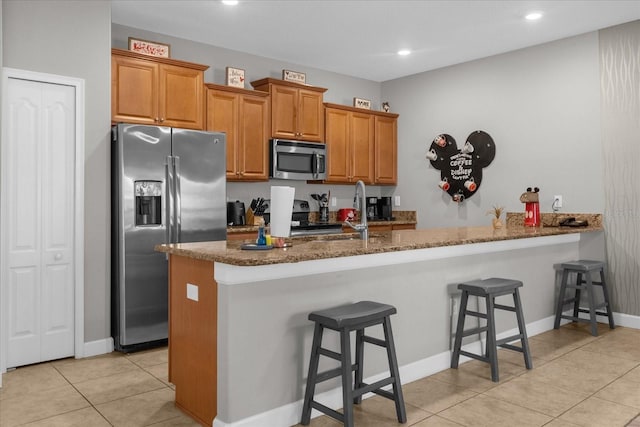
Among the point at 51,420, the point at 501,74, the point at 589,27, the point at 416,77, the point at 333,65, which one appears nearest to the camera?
the point at 51,420

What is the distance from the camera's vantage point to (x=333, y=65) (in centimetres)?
609

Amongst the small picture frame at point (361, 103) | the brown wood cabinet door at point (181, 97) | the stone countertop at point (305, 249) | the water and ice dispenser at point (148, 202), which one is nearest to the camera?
the stone countertop at point (305, 249)

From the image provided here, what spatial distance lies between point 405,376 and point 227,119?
A: 3.08m

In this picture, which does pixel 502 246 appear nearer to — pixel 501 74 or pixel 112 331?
pixel 501 74

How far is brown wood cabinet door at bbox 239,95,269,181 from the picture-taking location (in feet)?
17.0

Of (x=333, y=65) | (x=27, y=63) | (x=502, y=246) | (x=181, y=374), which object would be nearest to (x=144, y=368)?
(x=181, y=374)

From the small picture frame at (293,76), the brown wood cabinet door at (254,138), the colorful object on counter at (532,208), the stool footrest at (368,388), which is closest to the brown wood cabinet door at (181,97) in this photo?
the brown wood cabinet door at (254,138)

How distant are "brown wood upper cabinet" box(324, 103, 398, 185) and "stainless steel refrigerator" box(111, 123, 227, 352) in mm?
2166

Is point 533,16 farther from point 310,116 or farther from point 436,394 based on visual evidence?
point 436,394

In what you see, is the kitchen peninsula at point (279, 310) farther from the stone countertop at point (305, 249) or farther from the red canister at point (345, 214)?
the red canister at point (345, 214)

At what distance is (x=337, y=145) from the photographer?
6.11m

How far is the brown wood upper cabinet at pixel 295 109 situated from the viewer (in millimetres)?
5434

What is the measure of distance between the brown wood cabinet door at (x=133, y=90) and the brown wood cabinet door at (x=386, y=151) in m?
3.06

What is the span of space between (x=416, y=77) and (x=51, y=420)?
5.46m
